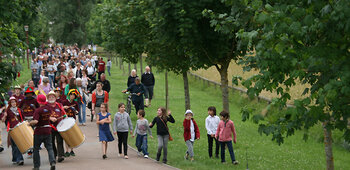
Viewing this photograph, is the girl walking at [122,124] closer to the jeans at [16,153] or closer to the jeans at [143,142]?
the jeans at [143,142]

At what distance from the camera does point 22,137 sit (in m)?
14.1

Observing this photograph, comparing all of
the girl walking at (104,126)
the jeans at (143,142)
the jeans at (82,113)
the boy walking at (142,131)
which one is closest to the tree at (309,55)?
the boy walking at (142,131)

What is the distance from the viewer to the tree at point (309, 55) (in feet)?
26.1

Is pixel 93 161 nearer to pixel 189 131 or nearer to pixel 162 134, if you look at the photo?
pixel 162 134

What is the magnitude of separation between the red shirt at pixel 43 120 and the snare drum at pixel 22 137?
3.13ft

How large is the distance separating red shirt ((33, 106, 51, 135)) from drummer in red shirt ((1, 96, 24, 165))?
1433 mm

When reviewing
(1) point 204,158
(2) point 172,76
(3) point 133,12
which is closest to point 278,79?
(1) point 204,158

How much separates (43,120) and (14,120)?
1829 mm

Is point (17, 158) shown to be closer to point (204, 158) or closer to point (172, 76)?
point (204, 158)

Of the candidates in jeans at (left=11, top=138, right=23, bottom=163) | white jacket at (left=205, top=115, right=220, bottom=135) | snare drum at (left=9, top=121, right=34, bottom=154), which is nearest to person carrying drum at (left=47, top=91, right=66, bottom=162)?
snare drum at (left=9, top=121, right=34, bottom=154)

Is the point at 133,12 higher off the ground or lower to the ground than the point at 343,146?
higher

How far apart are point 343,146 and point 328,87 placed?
13.5m

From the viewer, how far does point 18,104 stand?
51.1ft

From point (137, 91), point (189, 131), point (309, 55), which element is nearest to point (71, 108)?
point (189, 131)
